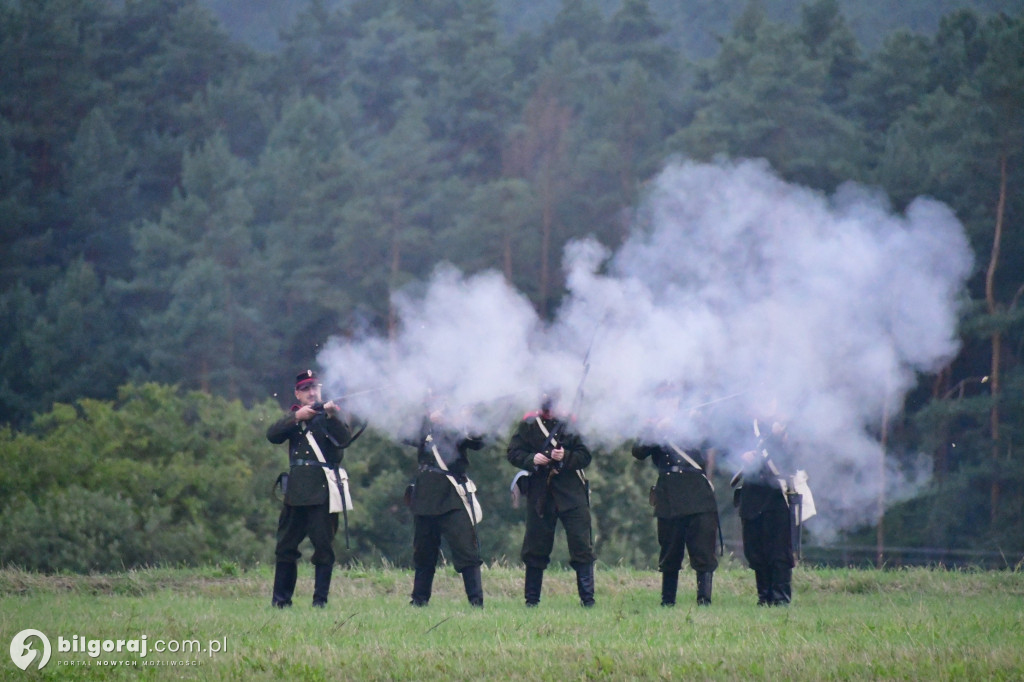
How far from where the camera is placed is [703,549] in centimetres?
1346

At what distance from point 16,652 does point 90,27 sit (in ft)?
198

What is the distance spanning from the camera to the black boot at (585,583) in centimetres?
1345

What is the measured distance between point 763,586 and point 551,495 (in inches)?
88.8

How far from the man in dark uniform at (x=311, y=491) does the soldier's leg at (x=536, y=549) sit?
5.99ft

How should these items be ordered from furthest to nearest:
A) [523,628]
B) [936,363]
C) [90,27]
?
[90,27] → [936,363] → [523,628]

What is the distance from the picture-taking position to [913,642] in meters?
10.2

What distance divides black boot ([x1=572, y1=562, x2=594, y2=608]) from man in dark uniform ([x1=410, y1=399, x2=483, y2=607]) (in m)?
0.96

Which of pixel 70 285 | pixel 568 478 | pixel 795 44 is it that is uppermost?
pixel 795 44

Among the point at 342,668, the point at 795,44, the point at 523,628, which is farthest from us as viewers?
the point at 795,44

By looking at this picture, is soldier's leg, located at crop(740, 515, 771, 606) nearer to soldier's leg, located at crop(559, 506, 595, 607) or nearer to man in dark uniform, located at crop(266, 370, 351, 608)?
soldier's leg, located at crop(559, 506, 595, 607)

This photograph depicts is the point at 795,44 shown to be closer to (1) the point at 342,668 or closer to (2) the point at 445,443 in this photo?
(2) the point at 445,443

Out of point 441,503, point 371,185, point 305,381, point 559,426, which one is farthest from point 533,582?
point 371,185

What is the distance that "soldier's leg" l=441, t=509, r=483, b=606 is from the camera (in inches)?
527

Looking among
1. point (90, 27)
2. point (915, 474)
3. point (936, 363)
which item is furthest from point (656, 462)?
point (90, 27)
